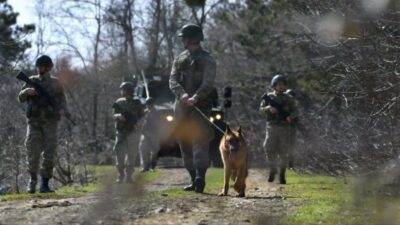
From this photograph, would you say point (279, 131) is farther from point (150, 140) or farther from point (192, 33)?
point (150, 140)

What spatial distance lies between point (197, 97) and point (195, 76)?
1.49ft

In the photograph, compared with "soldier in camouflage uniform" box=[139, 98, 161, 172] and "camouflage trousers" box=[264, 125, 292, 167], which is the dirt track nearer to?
"camouflage trousers" box=[264, 125, 292, 167]

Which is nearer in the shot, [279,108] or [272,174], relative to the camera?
[279,108]

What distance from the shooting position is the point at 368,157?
11.3 metres

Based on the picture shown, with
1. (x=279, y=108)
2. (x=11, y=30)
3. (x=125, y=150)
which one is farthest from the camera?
(x=11, y=30)

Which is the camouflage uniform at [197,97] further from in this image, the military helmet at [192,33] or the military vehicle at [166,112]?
the military vehicle at [166,112]

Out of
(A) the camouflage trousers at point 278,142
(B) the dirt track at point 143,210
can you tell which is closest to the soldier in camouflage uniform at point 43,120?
(B) the dirt track at point 143,210

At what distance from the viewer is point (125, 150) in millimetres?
15891

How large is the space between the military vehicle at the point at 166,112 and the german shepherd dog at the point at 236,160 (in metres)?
10.9

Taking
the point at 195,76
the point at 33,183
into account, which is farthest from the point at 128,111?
the point at 195,76

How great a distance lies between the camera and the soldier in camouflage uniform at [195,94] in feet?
35.2

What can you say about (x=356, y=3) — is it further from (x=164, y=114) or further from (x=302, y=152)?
(x=164, y=114)

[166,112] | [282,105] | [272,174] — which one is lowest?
[272,174]

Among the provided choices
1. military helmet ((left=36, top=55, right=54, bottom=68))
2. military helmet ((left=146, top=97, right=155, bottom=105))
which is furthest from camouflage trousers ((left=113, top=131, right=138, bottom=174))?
military helmet ((left=146, top=97, right=155, bottom=105))
